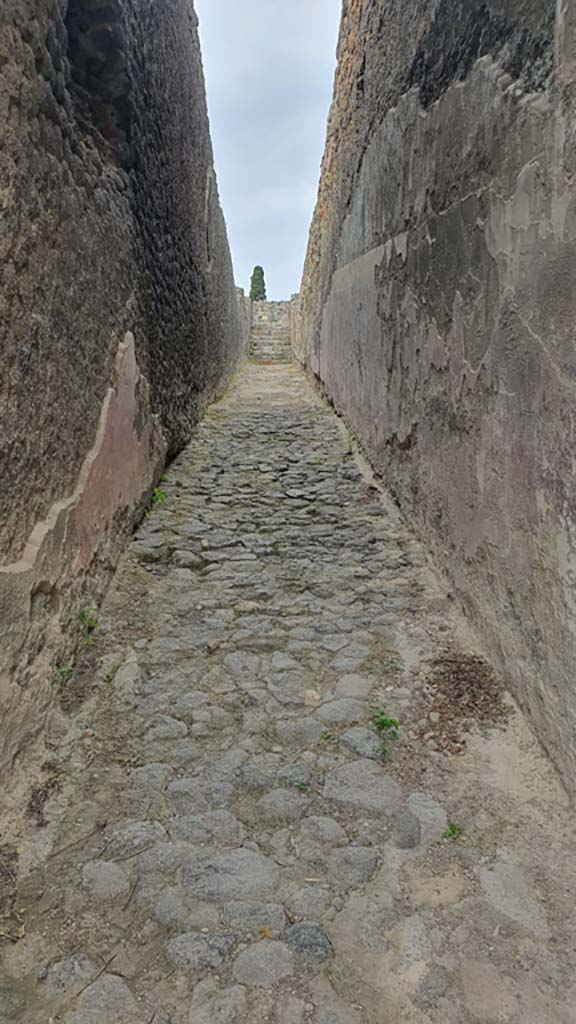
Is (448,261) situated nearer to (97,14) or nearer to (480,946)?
(97,14)

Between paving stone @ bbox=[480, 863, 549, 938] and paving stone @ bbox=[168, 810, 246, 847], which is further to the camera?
paving stone @ bbox=[168, 810, 246, 847]

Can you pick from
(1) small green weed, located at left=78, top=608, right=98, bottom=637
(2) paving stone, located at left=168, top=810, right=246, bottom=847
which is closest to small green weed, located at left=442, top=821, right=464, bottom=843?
(2) paving stone, located at left=168, top=810, right=246, bottom=847

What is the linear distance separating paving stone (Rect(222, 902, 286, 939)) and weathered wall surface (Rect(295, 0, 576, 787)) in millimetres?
739

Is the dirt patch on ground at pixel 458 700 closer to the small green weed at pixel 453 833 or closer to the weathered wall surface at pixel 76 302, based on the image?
the small green weed at pixel 453 833

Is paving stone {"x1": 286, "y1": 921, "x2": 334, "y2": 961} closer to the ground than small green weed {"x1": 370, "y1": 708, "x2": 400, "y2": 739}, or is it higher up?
closer to the ground

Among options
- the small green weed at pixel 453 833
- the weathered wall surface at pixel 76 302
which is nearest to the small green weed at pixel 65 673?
the weathered wall surface at pixel 76 302

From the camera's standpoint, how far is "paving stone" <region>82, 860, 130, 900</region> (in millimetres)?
1217

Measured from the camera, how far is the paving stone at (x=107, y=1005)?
0.98m

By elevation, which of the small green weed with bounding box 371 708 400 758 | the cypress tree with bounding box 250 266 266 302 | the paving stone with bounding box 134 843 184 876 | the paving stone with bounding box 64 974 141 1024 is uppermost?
the cypress tree with bounding box 250 266 266 302

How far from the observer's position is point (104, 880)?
124 centimetres

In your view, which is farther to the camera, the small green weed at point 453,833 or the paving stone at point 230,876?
the small green weed at point 453,833

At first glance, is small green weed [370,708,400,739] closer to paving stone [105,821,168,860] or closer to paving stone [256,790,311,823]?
paving stone [256,790,311,823]

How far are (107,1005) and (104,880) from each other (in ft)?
0.85

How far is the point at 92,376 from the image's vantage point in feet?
7.31
